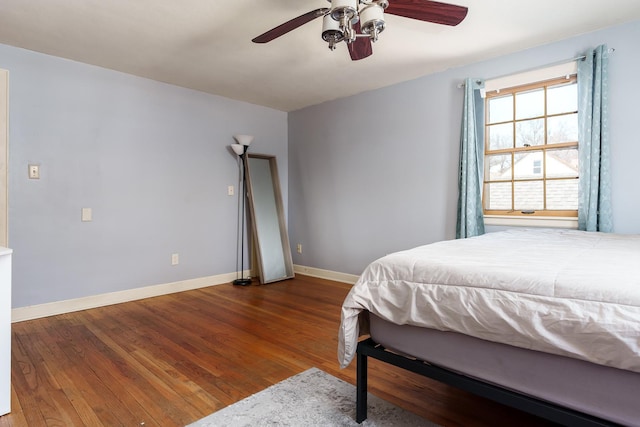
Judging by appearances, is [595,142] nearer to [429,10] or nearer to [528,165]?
[528,165]

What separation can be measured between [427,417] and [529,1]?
8.30 feet

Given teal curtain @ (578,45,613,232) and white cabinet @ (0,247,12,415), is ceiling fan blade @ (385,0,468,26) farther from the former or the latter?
white cabinet @ (0,247,12,415)

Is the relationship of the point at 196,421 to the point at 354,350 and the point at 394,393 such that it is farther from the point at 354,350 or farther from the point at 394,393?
the point at 394,393

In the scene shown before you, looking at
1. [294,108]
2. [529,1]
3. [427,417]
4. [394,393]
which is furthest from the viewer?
[294,108]

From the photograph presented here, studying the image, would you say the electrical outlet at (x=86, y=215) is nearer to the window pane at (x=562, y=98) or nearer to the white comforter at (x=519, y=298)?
the white comforter at (x=519, y=298)

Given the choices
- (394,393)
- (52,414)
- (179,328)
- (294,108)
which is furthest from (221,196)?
(394,393)

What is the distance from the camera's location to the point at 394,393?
1777 mm

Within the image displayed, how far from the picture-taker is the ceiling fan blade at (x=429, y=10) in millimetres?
1834

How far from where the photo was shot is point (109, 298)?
3.39m

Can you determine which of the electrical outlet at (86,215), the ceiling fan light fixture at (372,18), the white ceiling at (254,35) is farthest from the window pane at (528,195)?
the electrical outlet at (86,215)

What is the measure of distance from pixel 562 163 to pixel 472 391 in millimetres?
2483

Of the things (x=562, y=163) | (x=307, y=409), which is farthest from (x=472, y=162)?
(x=307, y=409)

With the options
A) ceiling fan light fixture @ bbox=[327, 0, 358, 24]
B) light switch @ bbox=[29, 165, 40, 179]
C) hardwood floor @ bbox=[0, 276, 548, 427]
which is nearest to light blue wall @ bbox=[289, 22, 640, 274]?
hardwood floor @ bbox=[0, 276, 548, 427]

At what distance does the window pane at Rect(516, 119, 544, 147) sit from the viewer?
3035 mm
